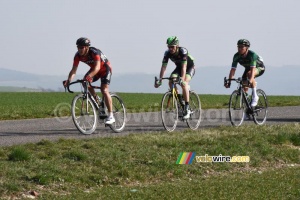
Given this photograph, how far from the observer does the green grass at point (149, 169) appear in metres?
10.4

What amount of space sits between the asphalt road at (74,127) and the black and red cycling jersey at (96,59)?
4.66 feet

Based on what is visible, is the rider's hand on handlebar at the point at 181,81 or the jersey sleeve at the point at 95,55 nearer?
the jersey sleeve at the point at 95,55

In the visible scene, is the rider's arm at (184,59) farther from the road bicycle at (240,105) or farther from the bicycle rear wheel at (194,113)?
the road bicycle at (240,105)

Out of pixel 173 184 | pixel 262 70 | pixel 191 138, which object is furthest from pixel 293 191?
pixel 262 70

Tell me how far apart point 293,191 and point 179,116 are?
632cm

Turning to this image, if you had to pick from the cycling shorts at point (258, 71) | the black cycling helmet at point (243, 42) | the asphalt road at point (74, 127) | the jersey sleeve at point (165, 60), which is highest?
the black cycling helmet at point (243, 42)

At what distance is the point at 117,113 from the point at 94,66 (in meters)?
1.78

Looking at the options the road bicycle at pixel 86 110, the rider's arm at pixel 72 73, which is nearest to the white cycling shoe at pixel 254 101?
the road bicycle at pixel 86 110

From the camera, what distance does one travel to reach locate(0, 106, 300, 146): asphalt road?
1552 cm

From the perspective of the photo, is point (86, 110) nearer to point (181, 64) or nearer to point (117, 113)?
point (117, 113)

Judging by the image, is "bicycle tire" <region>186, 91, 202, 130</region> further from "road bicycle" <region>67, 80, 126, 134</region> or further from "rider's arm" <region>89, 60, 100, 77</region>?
"rider's arm" <region>89, 60, 100, 77</region>

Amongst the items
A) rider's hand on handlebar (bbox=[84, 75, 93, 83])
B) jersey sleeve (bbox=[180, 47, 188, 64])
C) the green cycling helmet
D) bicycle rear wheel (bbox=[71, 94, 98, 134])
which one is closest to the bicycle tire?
jersey sleeve (bbox=[180, 47, 188, 64])

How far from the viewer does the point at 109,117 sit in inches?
619

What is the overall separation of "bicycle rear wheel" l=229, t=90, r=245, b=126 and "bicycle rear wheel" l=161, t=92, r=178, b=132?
6.69 feet
